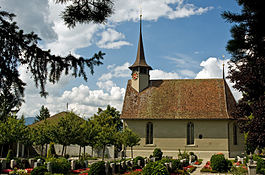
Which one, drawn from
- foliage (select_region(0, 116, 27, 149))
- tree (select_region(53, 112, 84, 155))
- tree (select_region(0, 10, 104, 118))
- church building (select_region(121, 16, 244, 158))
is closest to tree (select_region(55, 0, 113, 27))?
tree (select_region(0, 10, 104, 118))

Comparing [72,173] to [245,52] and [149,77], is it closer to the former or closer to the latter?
[245,52]

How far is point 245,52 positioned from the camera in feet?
15.6

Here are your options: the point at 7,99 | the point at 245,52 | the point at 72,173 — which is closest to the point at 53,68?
the point at 7,99

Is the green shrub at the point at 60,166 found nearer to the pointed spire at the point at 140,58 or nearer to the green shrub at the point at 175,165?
the green shrub at the point at 175,165

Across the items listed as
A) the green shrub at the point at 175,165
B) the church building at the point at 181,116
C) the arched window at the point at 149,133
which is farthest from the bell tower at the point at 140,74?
the green shrub at the point at 175,165

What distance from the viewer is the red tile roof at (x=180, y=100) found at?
111 feet

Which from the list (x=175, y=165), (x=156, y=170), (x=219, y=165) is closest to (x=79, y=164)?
(x=175, y=165)

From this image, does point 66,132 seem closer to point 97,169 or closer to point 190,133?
point 97,169

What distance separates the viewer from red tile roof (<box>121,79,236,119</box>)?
→ 33.7 metres

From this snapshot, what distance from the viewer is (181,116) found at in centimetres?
3372

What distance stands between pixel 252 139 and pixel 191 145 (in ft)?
48.5

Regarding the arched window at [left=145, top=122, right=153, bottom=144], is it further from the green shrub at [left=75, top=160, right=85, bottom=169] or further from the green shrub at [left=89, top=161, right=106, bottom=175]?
the green shrub at [left=89, top=161, right=106, bottom=175]

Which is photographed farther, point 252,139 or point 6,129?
point 6,129

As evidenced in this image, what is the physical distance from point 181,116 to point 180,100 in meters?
2.89
